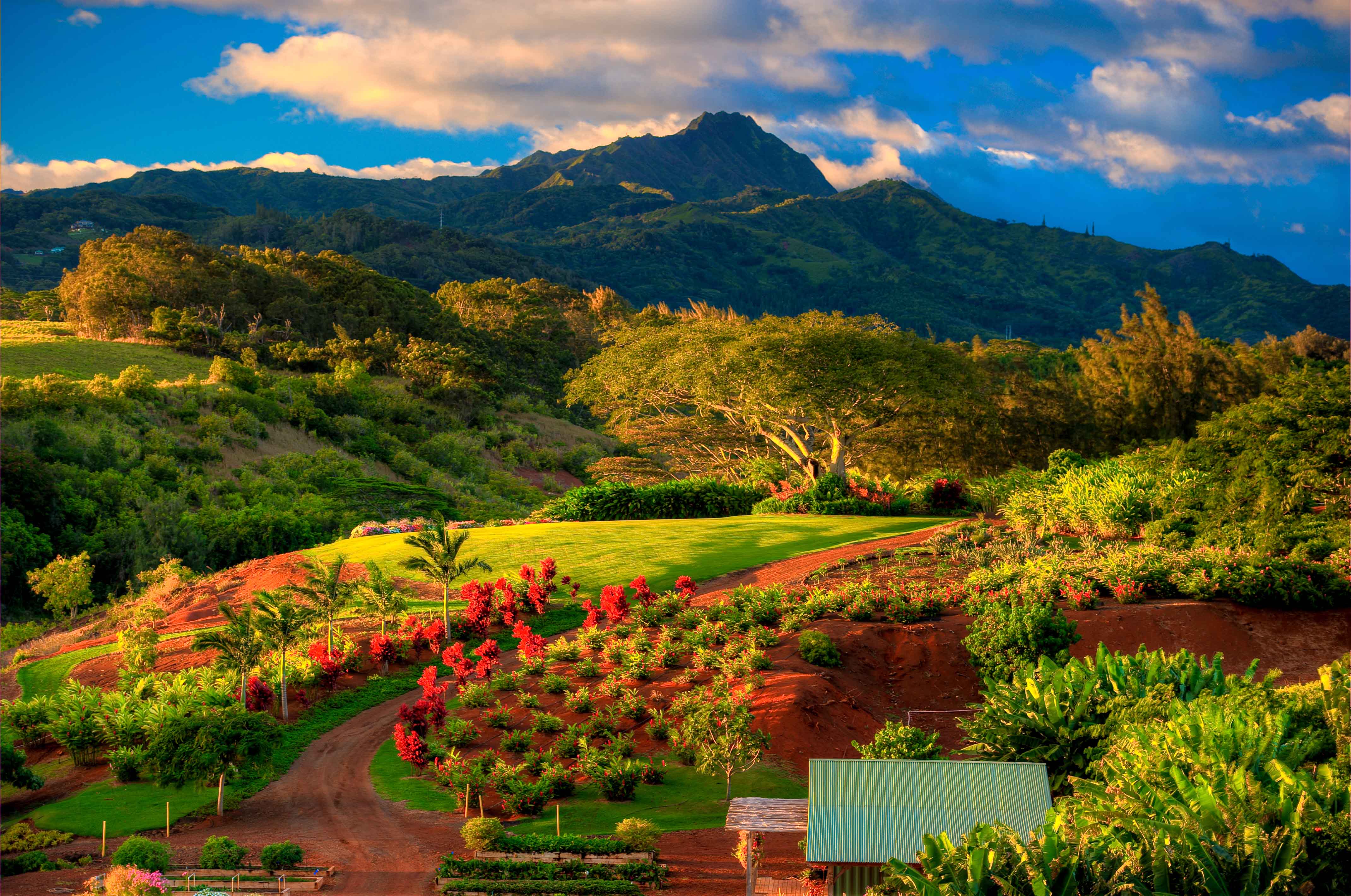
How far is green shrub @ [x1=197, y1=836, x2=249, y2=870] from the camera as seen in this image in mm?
10930

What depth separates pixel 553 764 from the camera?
1340cm

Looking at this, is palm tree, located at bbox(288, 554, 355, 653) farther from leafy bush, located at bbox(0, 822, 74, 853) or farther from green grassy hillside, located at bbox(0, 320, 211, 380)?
green grassy hillside, located at bbox(0, 320, 211, 380)

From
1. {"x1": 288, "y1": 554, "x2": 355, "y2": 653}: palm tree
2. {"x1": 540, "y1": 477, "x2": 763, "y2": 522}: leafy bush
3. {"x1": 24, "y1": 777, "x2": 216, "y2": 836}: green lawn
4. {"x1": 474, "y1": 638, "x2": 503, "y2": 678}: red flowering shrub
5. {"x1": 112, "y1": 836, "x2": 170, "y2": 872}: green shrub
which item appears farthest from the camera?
{"x1": 540, "y1": 477, "x2": 763, "y2": 522}: leafy bush

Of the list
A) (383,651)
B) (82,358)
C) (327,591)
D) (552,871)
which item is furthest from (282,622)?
(82,358)

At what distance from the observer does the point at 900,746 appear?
38.7 feet

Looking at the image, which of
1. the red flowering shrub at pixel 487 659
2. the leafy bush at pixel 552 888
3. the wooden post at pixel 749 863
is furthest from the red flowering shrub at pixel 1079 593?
the red flowering shrub at pixel 487 659

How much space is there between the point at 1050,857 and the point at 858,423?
27305 mm

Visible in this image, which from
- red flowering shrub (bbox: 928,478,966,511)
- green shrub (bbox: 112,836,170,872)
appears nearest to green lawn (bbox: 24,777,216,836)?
green shrub (bbox: 112,836,170,872)

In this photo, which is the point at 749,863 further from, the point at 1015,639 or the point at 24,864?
the point at 24,864

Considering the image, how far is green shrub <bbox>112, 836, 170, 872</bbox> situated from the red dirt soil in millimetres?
621

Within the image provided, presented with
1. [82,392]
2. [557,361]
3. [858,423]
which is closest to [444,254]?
[557,361]

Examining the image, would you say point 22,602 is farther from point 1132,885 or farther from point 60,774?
point 1132,885

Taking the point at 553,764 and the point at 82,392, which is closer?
the point at 553,764

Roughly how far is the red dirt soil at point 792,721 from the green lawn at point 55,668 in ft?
1.84
